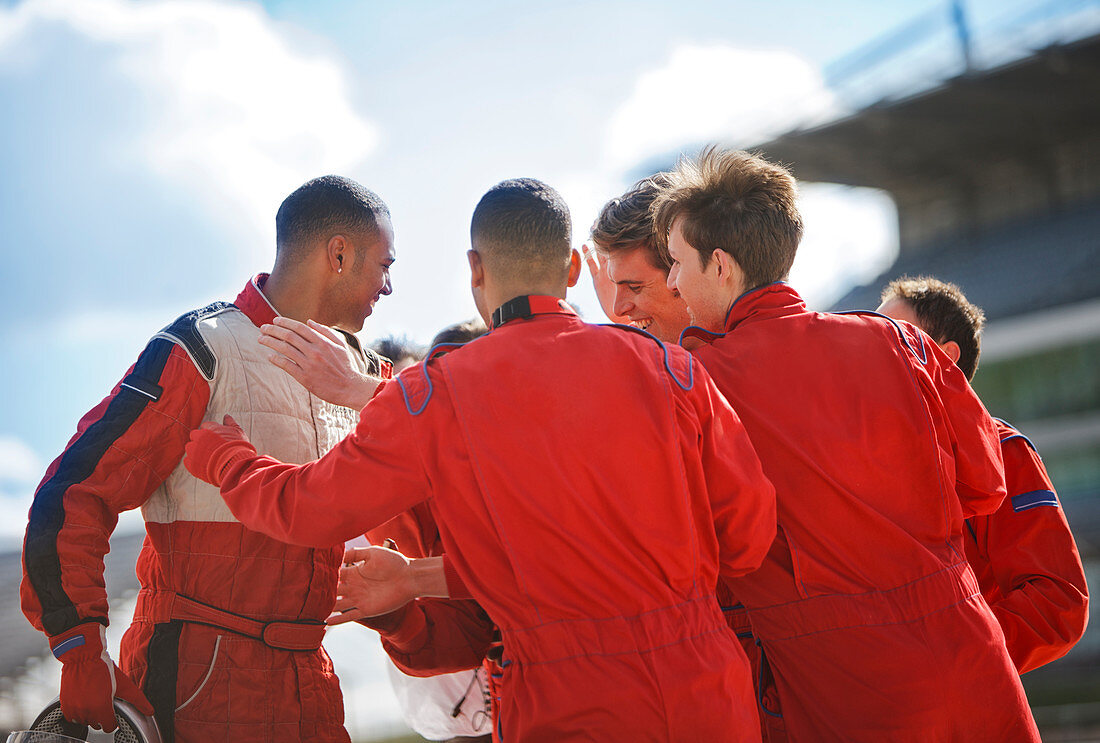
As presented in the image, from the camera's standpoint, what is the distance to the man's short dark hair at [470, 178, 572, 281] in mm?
1930

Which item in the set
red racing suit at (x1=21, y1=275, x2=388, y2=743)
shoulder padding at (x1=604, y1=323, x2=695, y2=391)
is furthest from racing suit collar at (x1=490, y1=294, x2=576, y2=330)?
red racing suit at (x1=21, y1=275, x2=388, y2=743)

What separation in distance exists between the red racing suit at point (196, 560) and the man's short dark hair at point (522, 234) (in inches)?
28.9

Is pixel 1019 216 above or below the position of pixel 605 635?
above

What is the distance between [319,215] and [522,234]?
0.77m

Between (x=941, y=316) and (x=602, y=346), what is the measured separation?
1.66m

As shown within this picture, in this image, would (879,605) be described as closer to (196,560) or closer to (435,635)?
(435,635)

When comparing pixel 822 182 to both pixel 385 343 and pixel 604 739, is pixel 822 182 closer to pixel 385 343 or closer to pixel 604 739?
pixel 385 343

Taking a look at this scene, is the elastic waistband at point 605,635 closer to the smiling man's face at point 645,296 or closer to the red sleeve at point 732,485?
the red sleeve at point 732,485

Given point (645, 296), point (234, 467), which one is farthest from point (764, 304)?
point (234, 467)

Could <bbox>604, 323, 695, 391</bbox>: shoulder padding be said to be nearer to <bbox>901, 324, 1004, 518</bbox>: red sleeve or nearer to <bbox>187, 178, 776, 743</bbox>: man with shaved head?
<bbox>187, 178, 776, 743</bbox>: man with shaved head

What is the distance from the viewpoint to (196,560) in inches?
85.0

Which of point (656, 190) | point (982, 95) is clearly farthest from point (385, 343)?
point (982, 95)

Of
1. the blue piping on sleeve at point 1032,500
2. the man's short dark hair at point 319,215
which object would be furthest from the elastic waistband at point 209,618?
the blue piping on sleeve at point 1032,500

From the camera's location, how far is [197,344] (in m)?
2.21
